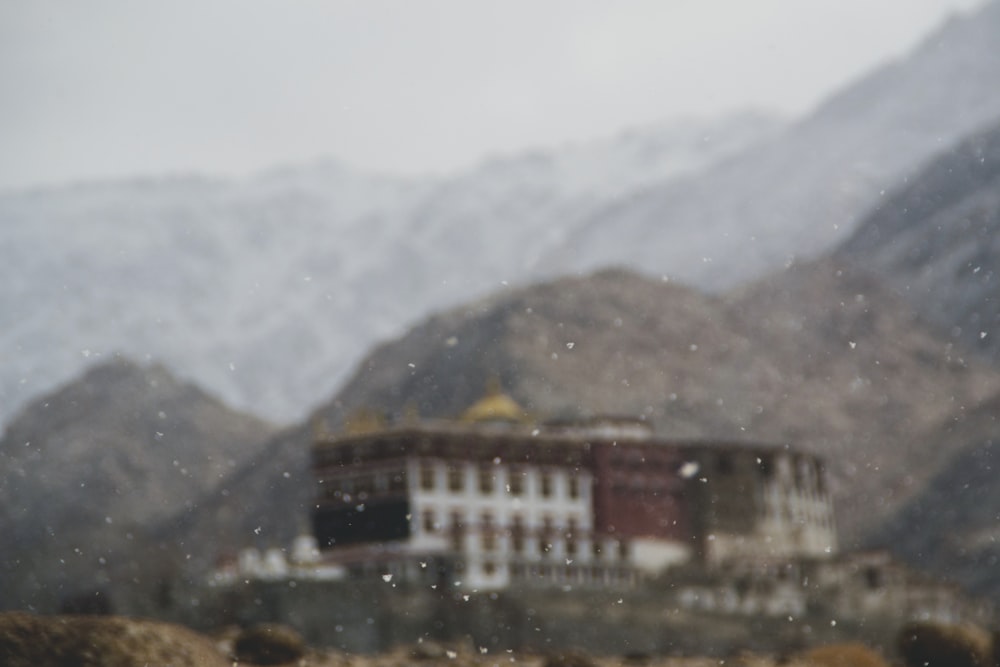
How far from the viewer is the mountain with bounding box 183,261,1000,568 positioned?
148125 millimetres

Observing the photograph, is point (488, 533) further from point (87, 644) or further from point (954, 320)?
point (954, 320)

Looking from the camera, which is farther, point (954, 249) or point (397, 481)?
point (954, 249)

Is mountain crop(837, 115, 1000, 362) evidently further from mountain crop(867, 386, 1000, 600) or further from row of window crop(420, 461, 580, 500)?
row of window crop(420, 461, 580, 500)

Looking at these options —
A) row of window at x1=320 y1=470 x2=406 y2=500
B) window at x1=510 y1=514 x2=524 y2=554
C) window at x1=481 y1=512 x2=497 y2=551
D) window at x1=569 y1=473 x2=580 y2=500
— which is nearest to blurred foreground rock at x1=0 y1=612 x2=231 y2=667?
row of window at x1=320 y1=470 x2=406 y2=500

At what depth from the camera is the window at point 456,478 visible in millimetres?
71312

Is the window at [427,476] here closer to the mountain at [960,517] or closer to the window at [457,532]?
the window at [457,532]

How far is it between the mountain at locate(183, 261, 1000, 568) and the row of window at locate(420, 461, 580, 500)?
62057 mm

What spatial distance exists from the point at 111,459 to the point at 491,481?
105m

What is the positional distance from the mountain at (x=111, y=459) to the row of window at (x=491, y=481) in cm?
7000

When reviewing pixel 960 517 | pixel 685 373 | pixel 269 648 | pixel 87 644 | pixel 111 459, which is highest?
pixel 685 373

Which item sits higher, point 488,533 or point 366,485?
point 366,485

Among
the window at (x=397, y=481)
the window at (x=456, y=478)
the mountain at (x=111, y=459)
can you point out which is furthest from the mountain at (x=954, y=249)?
the window at (x=397, y=481)

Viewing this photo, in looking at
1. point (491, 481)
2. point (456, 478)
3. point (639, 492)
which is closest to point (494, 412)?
point (491, 481)

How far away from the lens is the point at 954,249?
18038cm
